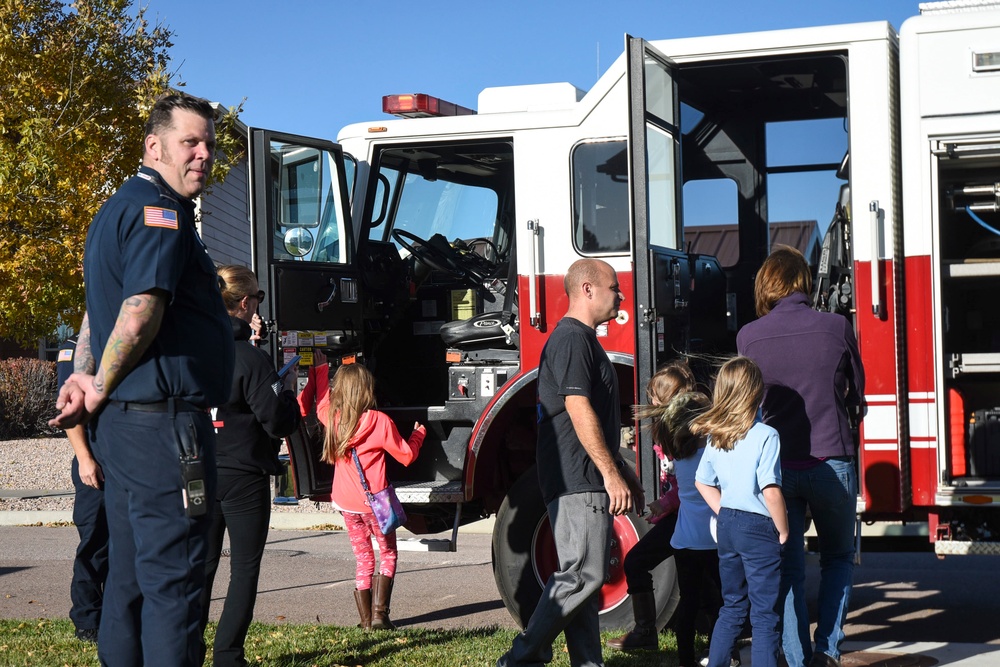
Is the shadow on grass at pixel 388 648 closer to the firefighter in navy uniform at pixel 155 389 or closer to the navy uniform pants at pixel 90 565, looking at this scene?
the navy uniform pants at pixel 90 565

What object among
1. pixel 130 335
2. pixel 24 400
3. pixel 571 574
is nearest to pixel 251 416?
pixel 571 574

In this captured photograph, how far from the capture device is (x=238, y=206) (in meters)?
20.9

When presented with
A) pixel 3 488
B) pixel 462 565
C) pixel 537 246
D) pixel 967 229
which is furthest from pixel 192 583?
pixel 3 488

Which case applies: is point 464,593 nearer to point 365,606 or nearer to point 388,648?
point 365,606

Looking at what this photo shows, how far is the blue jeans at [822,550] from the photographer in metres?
4.85

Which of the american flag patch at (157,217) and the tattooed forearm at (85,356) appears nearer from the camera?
the american flag patch at (157,217)

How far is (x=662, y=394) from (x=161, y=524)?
8.42ft

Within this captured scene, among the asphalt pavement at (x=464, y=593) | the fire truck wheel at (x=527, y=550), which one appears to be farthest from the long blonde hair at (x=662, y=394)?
the asphalt pavement at (x=464, y=593)

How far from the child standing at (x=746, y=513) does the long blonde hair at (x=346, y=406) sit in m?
→ 2.13

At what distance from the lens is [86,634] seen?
5836mm

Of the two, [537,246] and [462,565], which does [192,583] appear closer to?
[537,246]

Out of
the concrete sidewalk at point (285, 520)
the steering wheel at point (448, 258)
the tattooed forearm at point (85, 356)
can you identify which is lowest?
the concrete sidewalk at point (285, 520)

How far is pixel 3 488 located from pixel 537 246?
31.2ft

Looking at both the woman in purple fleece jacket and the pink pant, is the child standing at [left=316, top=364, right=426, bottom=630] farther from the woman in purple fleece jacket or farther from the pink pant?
the woman in purple fleece jacket
